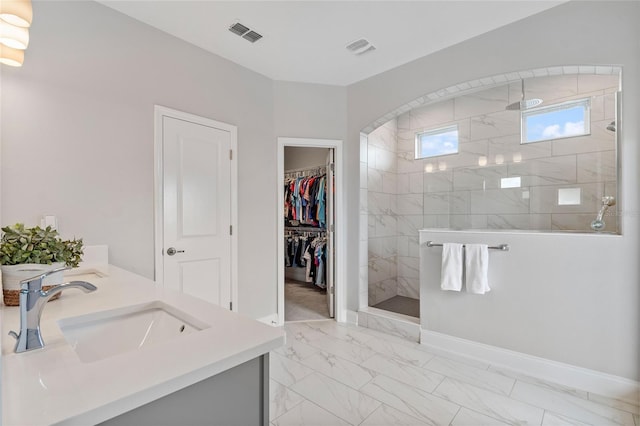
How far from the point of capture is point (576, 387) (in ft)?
6.95

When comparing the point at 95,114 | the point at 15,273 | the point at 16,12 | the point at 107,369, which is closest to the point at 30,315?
the point at 107,369

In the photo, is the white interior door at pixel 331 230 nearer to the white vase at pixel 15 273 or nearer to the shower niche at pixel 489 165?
the shower niche at pixel 489 165

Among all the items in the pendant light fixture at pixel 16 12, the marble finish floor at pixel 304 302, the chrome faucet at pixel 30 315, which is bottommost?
the marble finish floor at pixel 304 302

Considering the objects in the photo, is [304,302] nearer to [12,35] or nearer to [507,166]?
[507,166]

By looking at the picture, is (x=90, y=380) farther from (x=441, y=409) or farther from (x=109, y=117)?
(x=109, y=117)

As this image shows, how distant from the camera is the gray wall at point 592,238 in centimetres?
197

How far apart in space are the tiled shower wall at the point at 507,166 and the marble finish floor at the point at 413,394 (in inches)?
58.4

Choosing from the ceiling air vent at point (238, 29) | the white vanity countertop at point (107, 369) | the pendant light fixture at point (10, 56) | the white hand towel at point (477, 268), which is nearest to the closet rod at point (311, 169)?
the ceiling air vent at point (238, 29)

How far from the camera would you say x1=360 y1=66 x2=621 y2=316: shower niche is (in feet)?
9.76

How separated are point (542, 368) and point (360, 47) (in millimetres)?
3008

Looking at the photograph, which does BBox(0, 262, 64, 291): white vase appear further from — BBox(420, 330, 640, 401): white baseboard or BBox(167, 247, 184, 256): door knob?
BBox(420, 330, 640, 401): white baseboard

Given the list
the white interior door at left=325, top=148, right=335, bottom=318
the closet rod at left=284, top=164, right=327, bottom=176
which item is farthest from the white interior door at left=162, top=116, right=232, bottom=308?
the closet rod at left=284, top=164, right=327, bottom=176

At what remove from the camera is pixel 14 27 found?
133cm

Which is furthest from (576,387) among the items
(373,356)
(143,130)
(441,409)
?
(143,130)
